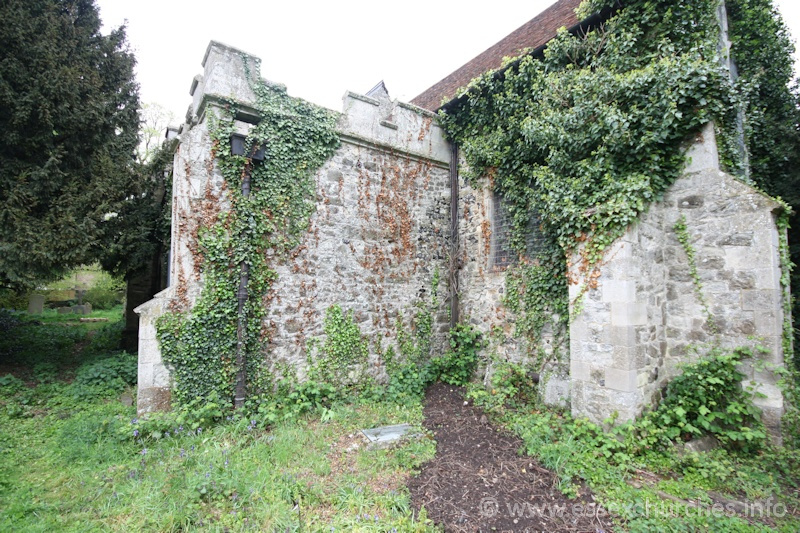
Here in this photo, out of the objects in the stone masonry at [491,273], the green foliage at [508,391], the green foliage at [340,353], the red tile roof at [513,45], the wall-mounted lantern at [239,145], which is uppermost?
the red tile roof at [513,45]

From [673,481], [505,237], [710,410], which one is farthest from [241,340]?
[710,410]

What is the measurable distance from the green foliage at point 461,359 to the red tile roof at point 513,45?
5.35 m

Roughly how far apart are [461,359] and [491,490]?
357 cm

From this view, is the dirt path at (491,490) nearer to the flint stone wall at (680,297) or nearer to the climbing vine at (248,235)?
the flint stone wall at (680,297)

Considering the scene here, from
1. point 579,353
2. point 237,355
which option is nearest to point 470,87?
point 579,353

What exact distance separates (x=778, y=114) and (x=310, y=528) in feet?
34.8

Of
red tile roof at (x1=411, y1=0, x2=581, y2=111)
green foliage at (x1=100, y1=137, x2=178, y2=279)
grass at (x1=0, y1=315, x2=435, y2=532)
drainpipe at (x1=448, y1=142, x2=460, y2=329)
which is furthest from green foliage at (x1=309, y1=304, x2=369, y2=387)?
red tile roof at (x1=411, y1=0, x2=581, y2=111)

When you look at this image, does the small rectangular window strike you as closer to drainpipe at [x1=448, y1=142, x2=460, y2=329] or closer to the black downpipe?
drainpipe at [x1=448, y1=142, x2=460, y2=329]

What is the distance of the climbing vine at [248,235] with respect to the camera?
16.7 feet

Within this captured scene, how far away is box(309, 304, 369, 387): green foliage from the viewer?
6184mm

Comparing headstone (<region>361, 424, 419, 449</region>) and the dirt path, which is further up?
headstone (<region>361, 424, 419, 449</region>)

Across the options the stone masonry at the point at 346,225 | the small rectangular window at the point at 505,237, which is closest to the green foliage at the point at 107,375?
the stone masonry at the point at 346,225

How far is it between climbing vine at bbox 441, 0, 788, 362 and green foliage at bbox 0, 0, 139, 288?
7.95 meters

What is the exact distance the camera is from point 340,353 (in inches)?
251
